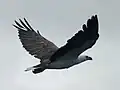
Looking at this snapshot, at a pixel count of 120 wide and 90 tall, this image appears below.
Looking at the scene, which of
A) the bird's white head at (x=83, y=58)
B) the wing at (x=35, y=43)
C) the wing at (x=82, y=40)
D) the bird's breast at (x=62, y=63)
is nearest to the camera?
the wing at (x=82, y=40)

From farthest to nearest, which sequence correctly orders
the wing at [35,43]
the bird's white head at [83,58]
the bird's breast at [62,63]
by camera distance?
the wing at [35,43]
the bird's white head at [83,58]
the bird's breast at [62,63]

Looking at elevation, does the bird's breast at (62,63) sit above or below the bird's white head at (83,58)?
below

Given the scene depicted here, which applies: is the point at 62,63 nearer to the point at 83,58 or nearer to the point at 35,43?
the point at 83,58

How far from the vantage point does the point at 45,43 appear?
38.8 m

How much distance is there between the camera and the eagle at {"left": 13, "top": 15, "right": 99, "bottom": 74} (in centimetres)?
3172

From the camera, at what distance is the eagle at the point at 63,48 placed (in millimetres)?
31719

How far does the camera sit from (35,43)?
38250mm

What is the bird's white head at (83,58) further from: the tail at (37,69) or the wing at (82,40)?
the tail at (37,69)

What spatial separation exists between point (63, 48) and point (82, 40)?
108 cm

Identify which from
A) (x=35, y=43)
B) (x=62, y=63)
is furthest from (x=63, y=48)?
(x=35, y=43)

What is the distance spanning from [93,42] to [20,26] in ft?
23.9

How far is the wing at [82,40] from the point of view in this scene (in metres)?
31.4

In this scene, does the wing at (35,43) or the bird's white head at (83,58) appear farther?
the wing at (35,43)

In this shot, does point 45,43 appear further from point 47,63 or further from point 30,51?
point 47,63
